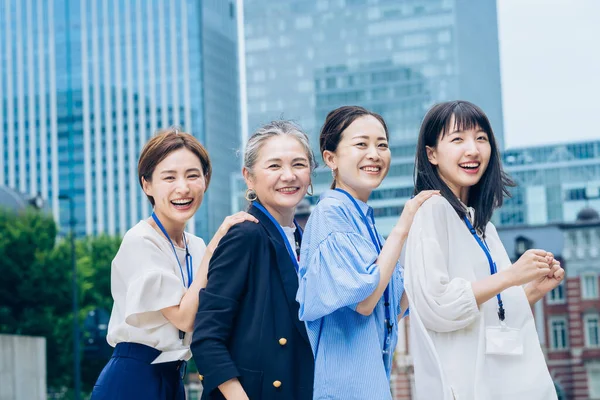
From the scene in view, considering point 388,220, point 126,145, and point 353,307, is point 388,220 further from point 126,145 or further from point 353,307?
point 353,307

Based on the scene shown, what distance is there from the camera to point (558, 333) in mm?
62062

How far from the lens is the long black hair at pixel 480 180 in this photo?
318cm

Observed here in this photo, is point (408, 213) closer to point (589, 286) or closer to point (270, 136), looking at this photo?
point (270, 136)

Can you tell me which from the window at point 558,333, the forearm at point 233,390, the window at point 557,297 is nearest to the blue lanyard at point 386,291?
the forearm at point 233,390

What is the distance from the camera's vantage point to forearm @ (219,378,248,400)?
114 inches

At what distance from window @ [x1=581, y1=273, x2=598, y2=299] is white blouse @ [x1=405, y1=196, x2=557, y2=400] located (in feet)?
202

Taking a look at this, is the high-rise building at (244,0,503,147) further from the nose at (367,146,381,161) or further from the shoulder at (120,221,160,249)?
the nose at (367,146,381,161)

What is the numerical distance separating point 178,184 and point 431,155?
0.97 m

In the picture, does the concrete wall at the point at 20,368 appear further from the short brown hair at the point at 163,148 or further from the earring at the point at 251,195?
the earring at the point at 251,195

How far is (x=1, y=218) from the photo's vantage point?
3269cm

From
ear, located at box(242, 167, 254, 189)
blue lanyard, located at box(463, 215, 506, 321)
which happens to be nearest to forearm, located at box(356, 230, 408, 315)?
blue lanyard, located at box(463, 215, 506, 321)

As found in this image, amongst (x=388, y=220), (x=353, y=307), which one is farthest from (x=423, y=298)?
(x=388, y=220)

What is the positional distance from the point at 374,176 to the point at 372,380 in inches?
27.0

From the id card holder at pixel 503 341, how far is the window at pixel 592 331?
61431mm
